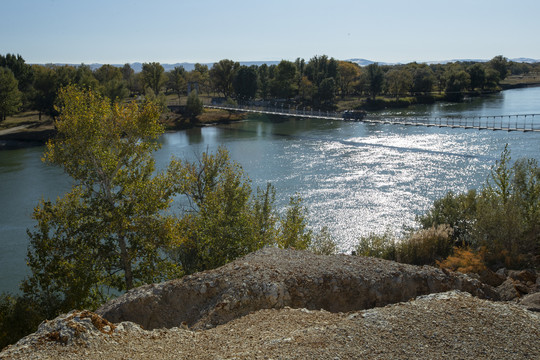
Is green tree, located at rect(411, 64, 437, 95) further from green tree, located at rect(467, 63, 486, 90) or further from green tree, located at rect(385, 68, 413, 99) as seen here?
green tree, located at rect(467, 63, 486, 90)

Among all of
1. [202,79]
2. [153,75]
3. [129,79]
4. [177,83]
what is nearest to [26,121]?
[153,75]

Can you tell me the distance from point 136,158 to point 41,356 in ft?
17.8

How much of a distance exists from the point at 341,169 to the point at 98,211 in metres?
19.1

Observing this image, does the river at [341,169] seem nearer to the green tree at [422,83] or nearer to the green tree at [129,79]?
the green tree at [422,83]

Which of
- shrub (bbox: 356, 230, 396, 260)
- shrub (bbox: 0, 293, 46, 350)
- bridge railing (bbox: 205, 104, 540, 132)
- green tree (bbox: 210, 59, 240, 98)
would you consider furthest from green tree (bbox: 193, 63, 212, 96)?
shrub (bbox: 0, 293, 46, 350)

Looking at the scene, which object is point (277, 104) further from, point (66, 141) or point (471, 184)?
point (66, 141)

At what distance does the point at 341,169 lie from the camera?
27.2 meters

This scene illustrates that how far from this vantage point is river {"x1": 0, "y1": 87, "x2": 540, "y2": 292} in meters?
18.9

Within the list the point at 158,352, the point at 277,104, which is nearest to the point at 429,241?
the point at 158,352

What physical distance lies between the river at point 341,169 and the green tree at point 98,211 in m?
4.89

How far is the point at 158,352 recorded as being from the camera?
535cm

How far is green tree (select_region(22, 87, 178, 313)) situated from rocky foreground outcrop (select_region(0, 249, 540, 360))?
7.89 feet

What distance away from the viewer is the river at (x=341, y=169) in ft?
61.9

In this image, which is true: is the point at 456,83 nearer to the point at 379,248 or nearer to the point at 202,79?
the point at 202,79
